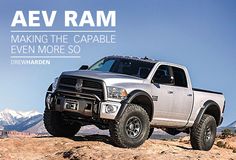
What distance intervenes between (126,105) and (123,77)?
76 centimetres

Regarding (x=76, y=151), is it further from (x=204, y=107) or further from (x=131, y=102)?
(x=204, y=107)

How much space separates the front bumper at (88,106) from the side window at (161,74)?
1629 mm

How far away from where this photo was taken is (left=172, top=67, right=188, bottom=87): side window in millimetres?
13316

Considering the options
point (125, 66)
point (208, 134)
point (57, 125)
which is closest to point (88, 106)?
point (57, 125)

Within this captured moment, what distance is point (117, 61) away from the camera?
12.9 meters

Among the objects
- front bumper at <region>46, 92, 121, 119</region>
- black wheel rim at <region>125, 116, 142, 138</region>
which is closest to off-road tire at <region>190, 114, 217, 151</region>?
black wheel rim at <region>125, 116, 142, 138</region>

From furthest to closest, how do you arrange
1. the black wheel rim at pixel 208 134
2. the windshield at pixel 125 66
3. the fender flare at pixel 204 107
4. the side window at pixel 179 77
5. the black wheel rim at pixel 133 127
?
the black wheel rim at pixel 208 134 < the fender flare at pixel 204 107 < the side window at pixel 179 77 < the windshield at pixel 125 66 < the black wheel rim at pixel 133 127

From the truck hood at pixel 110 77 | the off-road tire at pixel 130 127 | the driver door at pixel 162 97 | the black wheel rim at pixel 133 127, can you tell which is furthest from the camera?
the driver door at pixel 162 97

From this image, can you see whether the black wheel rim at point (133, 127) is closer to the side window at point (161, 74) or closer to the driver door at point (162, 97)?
the driver door at point (162, 97)

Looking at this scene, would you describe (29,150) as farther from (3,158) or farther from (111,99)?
(111,99)

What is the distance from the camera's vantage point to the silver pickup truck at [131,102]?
10914mm

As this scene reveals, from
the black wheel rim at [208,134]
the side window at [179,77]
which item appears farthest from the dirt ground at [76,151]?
the black wheel rim at [208,134]

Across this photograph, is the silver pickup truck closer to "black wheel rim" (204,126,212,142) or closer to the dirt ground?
"black wheel rim" (204,126,212,142)

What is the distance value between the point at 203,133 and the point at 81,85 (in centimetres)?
425
